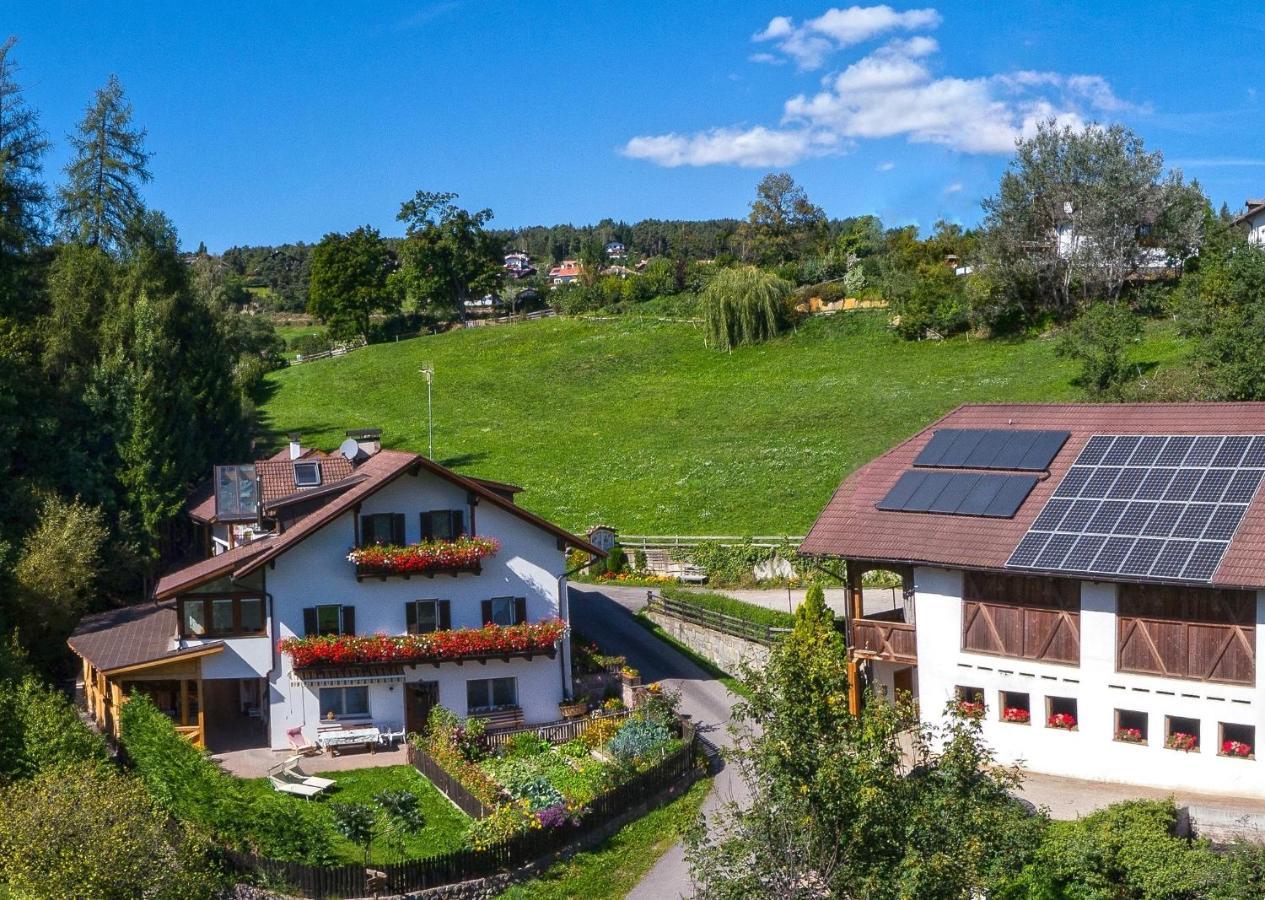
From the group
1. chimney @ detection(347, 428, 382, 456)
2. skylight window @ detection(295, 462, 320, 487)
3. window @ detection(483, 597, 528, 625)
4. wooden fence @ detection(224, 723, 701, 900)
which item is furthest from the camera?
chimney @ detection(347, 428, 382, 456)

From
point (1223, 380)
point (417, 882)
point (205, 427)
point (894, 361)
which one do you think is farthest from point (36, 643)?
point (894, 361)

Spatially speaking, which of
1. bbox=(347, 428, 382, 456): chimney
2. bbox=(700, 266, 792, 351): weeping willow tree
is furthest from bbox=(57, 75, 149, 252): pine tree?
bbox=(700, 266, 792, 351): weeping willow tree

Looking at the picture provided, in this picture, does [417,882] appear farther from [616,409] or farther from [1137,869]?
[616,409]

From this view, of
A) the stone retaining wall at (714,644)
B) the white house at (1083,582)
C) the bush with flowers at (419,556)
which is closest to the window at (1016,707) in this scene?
the white house at (1083,582)

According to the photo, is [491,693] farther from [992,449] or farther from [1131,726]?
[1131,726]

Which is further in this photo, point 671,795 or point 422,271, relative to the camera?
point 422,271

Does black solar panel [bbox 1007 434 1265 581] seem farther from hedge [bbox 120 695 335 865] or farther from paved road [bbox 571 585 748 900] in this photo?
hedge [bbox 120 695 335 865]

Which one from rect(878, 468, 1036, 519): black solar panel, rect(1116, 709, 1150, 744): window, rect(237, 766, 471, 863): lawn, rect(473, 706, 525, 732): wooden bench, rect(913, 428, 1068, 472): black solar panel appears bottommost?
rect(237, 766, 471, 863): lawn
